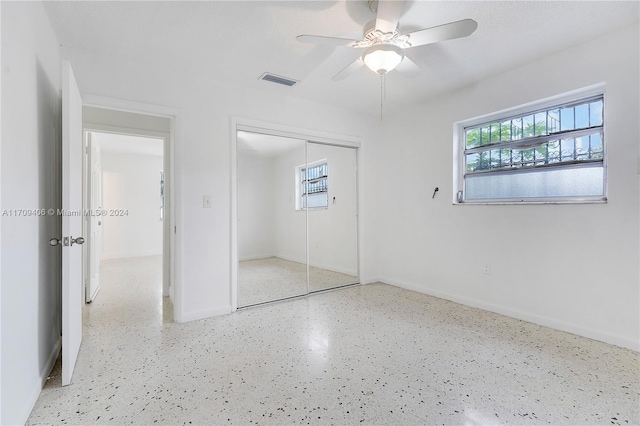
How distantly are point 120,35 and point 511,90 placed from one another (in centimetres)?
346

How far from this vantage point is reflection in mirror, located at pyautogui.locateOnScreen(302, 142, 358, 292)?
3.94 meters

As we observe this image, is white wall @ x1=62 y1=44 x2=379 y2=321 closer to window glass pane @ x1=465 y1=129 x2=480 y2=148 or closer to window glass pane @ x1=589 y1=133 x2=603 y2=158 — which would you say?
window glass pane @ x1=465 y1=129 x2=480 y2=148

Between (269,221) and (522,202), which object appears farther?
(269,221)

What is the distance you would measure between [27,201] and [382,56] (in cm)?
224

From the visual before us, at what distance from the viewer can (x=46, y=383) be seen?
6.03 feet

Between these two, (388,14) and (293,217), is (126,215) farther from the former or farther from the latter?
(388,14)

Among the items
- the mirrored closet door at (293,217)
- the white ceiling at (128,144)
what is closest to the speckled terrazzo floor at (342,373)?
the mirrored closet door at (293,217)

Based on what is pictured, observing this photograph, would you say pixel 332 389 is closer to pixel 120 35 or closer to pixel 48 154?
pixel 48 154

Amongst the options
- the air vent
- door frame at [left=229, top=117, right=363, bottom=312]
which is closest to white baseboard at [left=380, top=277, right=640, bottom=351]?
door frame at [left=229, top=117, right=363, bottom=312]

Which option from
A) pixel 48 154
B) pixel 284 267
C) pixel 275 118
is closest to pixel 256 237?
pixel 284 267

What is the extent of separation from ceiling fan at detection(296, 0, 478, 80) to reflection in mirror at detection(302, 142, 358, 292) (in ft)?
6.25

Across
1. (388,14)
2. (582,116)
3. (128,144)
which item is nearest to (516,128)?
(582,116)

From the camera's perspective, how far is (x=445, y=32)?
1.74m

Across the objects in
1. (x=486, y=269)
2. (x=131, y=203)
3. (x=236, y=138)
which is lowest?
(x=486, y=269)
